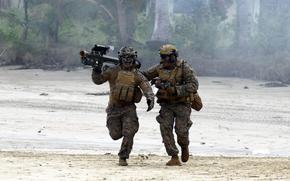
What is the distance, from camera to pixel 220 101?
2358 centimetres

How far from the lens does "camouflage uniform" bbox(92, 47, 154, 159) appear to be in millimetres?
12188

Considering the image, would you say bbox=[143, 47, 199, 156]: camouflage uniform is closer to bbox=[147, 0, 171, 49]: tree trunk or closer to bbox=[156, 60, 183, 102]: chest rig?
bbox=[156, 60, 183, 102]: chest rig

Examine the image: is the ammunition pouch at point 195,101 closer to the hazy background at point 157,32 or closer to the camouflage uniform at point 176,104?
the camouflage uniform at point 176,104

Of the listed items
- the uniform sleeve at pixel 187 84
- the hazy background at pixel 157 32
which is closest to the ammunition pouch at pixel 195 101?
the uniform sleeve at pixel 187 84

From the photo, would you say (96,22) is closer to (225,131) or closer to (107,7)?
(107,7)

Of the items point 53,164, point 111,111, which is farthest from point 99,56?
point 53,164

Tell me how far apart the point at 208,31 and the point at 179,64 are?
69.5ft

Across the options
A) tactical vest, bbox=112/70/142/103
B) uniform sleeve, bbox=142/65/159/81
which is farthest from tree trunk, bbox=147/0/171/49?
tactical vest, bbox=112/70/142/103

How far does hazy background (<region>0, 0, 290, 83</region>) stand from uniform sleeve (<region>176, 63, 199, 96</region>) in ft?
56.1

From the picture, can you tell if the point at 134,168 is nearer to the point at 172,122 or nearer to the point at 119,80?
the point at 172,122

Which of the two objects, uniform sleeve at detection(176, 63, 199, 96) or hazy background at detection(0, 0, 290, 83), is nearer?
uniform sleeve at detection(176, 63, 199, 96)

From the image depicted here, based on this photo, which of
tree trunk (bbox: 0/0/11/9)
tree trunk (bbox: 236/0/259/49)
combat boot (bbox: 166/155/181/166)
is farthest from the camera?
tree trunk (bbox: 0/0/11/9)

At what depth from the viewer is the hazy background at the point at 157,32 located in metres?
31.4

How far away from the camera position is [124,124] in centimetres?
1227
